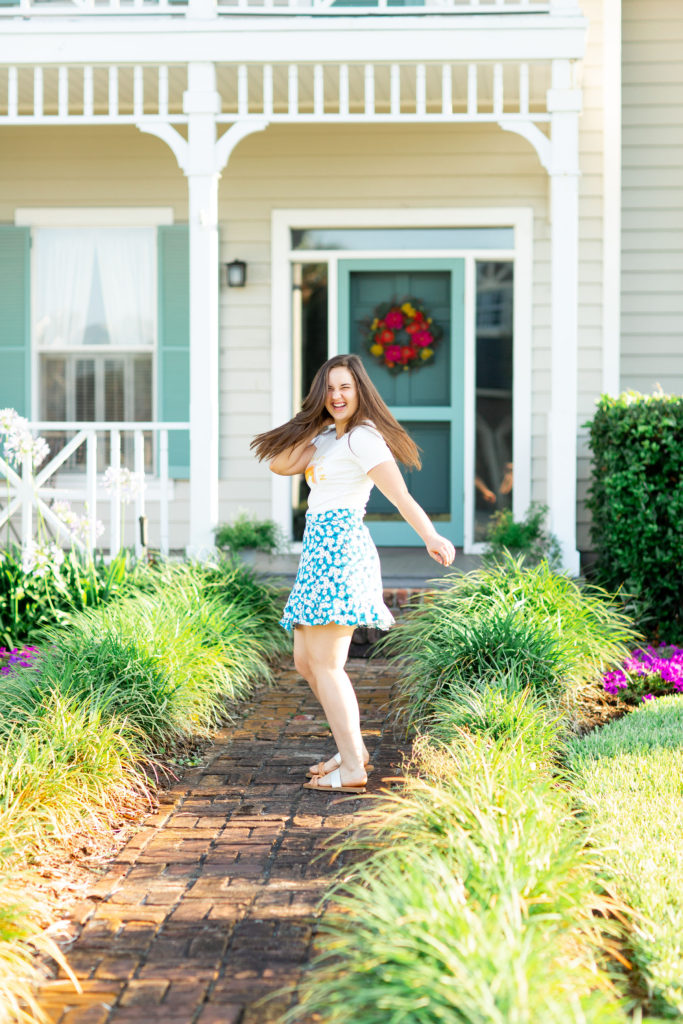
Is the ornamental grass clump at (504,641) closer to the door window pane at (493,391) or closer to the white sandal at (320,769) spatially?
the white sandal at (320,769)

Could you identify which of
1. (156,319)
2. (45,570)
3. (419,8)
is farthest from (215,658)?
(419,8)

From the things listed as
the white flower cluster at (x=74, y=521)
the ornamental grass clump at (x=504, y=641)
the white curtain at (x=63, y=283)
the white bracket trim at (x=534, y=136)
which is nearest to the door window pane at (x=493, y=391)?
the white bracket trim at (x=534, y=136)

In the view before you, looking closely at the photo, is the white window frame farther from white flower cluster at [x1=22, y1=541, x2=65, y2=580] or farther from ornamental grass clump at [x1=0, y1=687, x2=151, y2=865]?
ornamental grass clump at [x1=0, y1=687, x2=151, y2=865]

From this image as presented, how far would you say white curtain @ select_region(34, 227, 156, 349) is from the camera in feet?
27.4

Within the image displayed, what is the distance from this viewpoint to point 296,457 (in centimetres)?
412

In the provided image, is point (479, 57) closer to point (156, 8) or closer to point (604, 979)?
point (156, 8)

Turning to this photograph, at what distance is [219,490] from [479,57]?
11.5ft

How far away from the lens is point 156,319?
8328 millimetres

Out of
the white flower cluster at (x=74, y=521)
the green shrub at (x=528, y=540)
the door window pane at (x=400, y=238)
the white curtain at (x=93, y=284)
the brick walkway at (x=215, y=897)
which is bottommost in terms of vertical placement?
the brick walkway at (x=215, y=897)

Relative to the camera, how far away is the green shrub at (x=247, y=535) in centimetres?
721

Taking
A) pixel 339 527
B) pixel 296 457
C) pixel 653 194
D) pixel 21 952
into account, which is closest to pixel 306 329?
pixel 653 194

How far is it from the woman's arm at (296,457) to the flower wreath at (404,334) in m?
4.38

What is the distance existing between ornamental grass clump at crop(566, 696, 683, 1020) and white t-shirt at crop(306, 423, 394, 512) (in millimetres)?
1283

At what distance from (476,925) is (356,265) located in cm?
666
